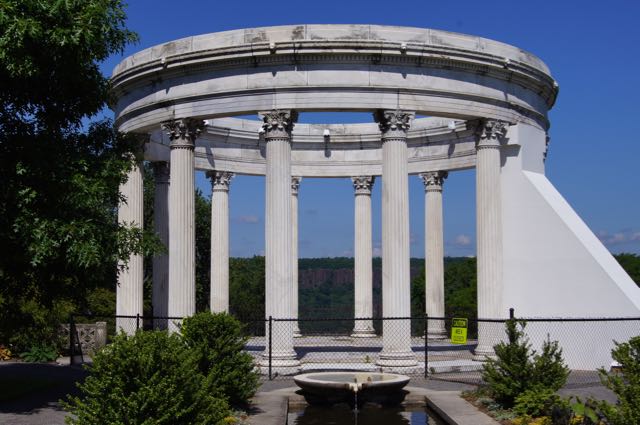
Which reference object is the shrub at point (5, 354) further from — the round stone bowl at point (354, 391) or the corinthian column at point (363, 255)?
the corinthian column at point (363, 255)

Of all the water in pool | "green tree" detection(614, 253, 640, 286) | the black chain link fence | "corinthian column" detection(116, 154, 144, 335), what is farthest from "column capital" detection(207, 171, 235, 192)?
"green tree" detection(614, 253, 640, 286)

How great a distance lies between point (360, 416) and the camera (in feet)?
91.4

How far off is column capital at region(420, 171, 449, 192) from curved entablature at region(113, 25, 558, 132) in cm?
1196

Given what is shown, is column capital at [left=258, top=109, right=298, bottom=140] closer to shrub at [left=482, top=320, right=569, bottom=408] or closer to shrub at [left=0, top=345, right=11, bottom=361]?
shrub at [left=482, top=320, right=569, bottom=408]

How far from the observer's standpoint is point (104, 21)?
82.4 feet

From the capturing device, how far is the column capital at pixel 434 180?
166 ft

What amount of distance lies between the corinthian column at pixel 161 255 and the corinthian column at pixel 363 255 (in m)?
13.5

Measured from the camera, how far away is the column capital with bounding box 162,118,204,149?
37469 mm

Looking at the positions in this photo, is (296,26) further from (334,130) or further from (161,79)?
(334,130)

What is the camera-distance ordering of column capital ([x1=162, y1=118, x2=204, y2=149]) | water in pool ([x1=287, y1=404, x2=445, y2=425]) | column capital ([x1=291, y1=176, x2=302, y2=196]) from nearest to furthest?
water in pool ([x1=287, y1=404, x2=445, y2=425]), column capital ([x1=162, y1=118, x2=204, y2=149]), column capital ([x1=291, y1=176, x2=302, y2=196])

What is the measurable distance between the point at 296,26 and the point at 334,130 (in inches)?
691

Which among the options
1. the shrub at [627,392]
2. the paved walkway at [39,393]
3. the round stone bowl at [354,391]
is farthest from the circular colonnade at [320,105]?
the shrub at [627,392]

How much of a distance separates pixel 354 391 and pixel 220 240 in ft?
75.5

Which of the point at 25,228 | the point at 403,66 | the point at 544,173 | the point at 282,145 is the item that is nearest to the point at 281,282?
the point at 282,145
